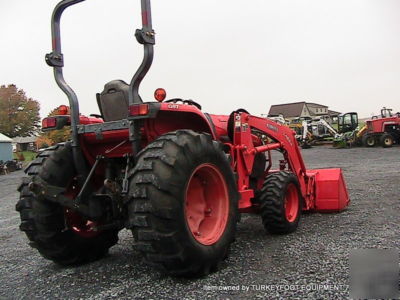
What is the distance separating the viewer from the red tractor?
24.7m

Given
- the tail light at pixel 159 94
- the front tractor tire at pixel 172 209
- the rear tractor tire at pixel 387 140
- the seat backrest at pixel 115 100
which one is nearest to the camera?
the front tractor tire at pixel 172 209

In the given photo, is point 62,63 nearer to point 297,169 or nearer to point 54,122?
point 54,122

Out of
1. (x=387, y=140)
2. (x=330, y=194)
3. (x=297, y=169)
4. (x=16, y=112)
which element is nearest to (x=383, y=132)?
(x=387, y=140)

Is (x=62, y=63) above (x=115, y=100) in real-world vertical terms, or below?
above

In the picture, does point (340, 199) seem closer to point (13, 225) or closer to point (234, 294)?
point (234, 294)

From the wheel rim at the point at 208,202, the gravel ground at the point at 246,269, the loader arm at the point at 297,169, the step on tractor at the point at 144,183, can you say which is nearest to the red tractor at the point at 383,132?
the loader arm at the point at 297,169

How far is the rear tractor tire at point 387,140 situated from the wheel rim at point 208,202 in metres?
23.2

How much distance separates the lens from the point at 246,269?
3875 mm

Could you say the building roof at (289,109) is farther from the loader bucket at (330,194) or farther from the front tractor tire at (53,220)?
the front tractor tire at (53,220)

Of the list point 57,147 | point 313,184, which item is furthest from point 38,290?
point 313,184

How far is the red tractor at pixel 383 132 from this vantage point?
80.9 feet

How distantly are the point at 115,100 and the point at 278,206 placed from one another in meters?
2.40

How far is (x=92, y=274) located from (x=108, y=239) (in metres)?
0.66

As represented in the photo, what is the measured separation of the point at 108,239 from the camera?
4785mm
